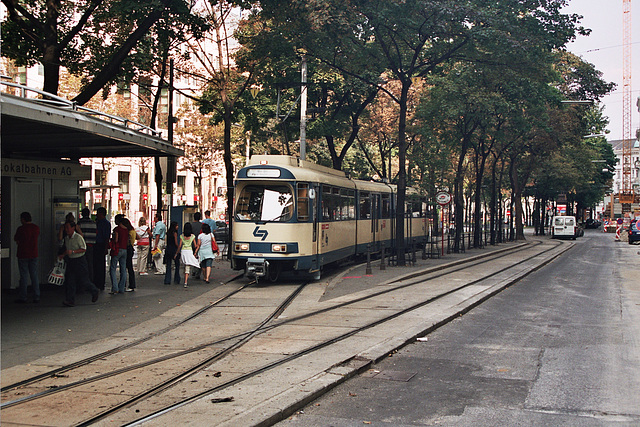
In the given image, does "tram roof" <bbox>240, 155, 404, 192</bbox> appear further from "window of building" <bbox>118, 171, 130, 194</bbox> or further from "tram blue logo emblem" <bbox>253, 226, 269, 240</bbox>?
"window of building" <bbox>118, 171, 130, 194</bbox>

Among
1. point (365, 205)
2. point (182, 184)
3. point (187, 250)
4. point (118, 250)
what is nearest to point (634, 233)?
point (365, 205)

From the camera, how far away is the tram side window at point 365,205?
25.6 meters

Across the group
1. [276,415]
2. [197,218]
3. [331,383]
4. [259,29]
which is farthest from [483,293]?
[259,29]

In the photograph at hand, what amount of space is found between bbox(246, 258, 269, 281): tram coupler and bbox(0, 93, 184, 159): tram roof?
360cm

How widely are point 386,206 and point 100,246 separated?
51.7 ft

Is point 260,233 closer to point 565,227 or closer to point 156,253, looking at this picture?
point 156,253

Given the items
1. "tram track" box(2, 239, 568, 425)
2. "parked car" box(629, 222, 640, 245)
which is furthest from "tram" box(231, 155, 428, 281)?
"parked car" box(629, 222, 640, 245)

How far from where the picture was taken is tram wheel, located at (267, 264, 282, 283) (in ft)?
63.0

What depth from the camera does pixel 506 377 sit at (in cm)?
808

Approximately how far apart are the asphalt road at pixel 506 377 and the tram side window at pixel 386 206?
15.2 meters

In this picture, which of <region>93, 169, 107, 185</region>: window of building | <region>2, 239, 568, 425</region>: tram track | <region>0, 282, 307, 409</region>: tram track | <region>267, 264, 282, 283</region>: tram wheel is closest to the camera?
<region>2, 239, 568, 425</region>: tram track

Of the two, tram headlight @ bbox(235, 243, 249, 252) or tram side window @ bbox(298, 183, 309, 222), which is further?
tram side window @ bbox(298, 183, 309, 222)

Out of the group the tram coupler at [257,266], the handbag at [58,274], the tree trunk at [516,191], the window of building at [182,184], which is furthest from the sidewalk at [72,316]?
the window of building at [182,184]

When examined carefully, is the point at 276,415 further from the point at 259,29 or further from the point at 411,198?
the point at 411,198
